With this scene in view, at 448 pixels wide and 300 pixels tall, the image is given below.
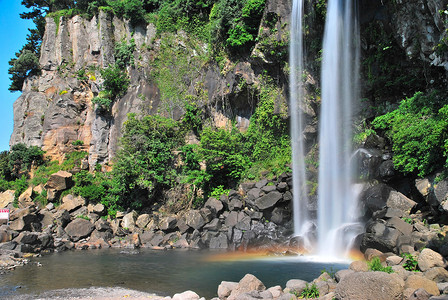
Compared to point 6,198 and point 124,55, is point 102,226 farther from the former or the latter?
point 124,55

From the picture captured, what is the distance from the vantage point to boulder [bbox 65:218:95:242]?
2050 centimetres

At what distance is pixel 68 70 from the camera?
35.9 meters

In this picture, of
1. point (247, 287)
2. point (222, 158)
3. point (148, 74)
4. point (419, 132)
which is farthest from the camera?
point (148, 74)

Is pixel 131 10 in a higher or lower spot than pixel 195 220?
higher

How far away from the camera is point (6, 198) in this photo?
29.2m

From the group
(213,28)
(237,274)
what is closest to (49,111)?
(213,28)

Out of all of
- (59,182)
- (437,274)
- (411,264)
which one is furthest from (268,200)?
(59,182)

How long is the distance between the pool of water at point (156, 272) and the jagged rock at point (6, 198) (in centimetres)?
1638

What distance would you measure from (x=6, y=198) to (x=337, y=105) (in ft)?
94.7

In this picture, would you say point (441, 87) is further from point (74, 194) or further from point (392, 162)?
point (74, 194)

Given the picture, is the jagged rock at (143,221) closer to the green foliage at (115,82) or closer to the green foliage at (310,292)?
the green foliage at (115,82)

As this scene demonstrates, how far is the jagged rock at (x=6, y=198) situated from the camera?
28688 millimetres

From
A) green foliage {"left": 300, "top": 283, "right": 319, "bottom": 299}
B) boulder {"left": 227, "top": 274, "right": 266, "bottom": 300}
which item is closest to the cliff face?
green foliage {"left": 300, "top": 283, "right": 319, "bottom": 299}

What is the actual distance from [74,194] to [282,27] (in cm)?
2016
